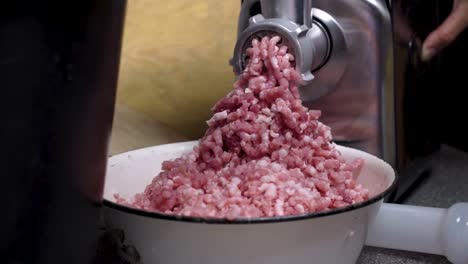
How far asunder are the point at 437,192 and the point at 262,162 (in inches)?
19.6

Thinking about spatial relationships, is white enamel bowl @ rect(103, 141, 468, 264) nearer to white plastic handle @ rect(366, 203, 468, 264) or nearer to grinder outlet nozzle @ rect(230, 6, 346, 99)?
white plastic handle @ rect(366, 203, 468, 264)

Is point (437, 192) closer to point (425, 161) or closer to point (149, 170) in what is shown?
point (425, 161)

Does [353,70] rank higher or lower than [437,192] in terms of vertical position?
higher

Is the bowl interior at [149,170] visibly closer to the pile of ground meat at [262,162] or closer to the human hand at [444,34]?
the pile of ground meat at [262,162]

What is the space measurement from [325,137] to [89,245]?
299 millimetres

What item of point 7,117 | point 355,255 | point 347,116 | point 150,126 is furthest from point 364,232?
point 150,126

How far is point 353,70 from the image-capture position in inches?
31.0

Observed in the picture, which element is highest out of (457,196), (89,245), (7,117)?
(7,117)

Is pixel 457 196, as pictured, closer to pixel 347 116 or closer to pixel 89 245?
pixel 347 116

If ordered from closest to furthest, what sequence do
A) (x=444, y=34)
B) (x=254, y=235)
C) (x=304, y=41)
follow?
1. (x=254, y=235)
2. (x=304, y=41)
3. (x=444, y=34)

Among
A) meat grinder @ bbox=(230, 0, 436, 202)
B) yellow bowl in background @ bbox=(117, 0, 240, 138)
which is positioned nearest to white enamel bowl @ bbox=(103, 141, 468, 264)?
meat grinder @ bbox=(230, 0, 436, 202)

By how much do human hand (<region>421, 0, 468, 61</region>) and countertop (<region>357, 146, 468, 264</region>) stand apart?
0.56ft

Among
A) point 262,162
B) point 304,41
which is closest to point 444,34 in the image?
point 304,41

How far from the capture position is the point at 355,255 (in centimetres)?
61
